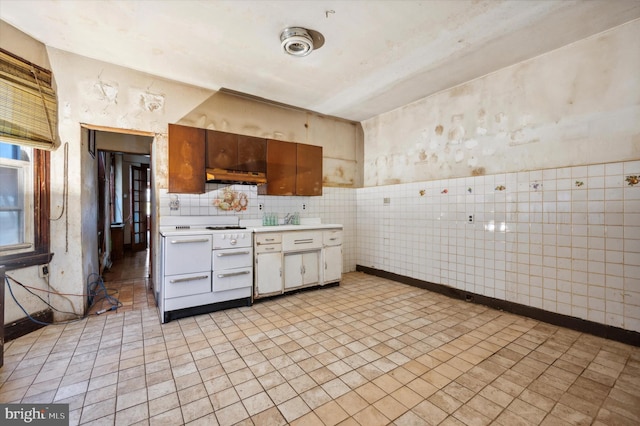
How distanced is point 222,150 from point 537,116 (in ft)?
12.0

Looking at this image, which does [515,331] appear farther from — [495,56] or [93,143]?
[93,143]

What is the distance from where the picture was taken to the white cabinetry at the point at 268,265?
336cm

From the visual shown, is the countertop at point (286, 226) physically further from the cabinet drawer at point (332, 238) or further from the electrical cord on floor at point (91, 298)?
the electrical cord on floor at point (91, 298)

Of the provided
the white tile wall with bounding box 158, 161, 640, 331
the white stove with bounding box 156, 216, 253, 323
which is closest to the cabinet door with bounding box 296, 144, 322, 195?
the white tile wall with bounding box 158, 161, 640, 331

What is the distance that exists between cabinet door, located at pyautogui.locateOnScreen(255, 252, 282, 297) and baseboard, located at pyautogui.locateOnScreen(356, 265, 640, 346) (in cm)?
205

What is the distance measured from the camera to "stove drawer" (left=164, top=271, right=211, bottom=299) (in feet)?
9.27

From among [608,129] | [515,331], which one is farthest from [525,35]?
[515,331]

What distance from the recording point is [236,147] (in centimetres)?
356

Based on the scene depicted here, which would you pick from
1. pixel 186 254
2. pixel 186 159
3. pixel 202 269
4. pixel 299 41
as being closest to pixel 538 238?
pixel 299 41

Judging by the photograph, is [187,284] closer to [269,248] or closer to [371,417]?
[269,248]

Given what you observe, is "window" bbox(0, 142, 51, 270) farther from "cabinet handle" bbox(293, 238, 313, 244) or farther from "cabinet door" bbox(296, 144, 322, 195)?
"cabinet door" bbox(296, 144, 322, 195)

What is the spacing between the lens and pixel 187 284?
291 cm

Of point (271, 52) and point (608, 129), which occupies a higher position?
point (271, 52)

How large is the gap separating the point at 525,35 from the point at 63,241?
510 cm
